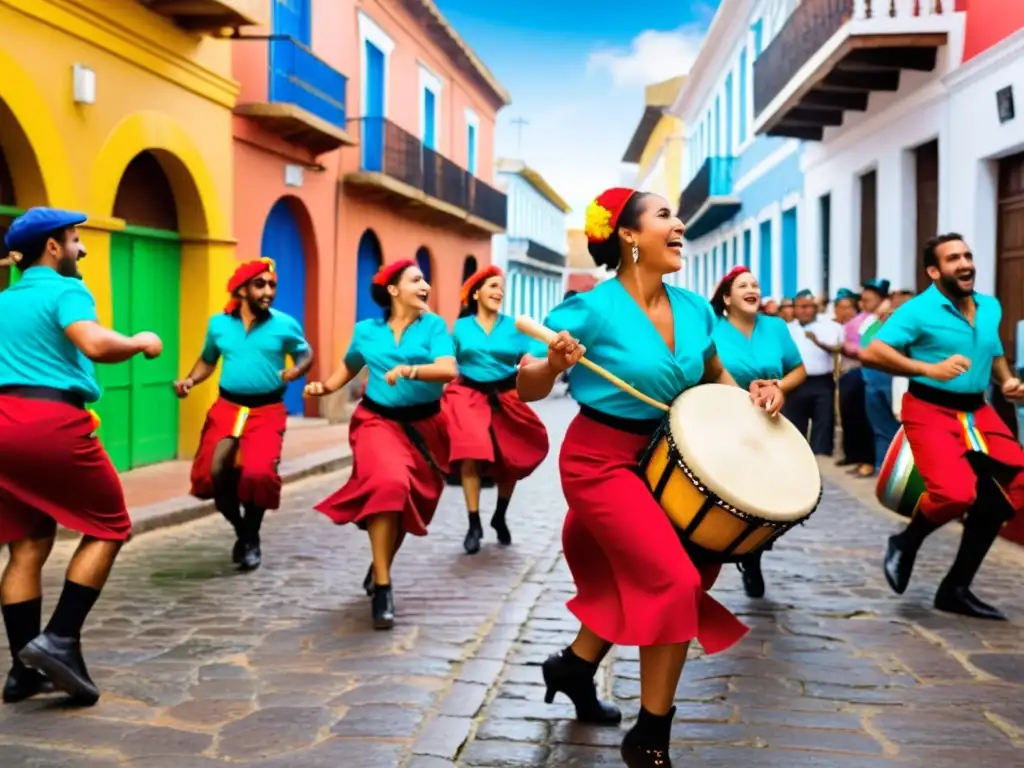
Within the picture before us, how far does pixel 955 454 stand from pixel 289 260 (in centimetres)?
1316

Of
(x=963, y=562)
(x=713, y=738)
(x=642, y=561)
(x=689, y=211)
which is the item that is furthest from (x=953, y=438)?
(x=689, y=211)

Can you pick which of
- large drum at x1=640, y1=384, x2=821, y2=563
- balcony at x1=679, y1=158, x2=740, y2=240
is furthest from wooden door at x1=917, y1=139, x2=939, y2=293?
balcony at x1=679, y1=158, x2=740, y2=240

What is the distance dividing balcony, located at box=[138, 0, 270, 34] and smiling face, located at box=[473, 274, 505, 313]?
197 inches

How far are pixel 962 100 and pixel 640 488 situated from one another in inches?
395

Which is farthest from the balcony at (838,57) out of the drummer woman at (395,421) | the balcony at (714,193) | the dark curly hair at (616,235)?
the dark curly hair at (616,235)

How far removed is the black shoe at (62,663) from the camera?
4441 millimetres

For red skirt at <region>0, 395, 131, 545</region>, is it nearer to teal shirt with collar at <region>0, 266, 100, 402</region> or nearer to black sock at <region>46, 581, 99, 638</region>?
teal shirt with collar at <region>0, 266, 100, 402</region>

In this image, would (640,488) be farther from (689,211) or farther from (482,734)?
(689,211)

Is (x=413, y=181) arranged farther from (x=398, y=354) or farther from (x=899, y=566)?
(x=899, y=566)

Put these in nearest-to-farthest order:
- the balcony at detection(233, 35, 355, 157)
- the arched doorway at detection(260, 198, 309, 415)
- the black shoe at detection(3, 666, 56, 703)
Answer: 1. the black shoe at detection(3, 666, 56, 703)
2. the balcony at detection(233, 35, 355, 157)
3. the arched doorway at detection(260, 198, 309, 415)

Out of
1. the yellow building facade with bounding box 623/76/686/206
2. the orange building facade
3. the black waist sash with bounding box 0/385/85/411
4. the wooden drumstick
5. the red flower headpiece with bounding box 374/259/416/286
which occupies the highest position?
the yellow building facade with bounding box 623/76/686/206

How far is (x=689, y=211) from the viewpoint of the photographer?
31688mm

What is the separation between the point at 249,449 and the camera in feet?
24.0

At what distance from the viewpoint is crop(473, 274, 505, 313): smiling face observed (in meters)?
8.48
